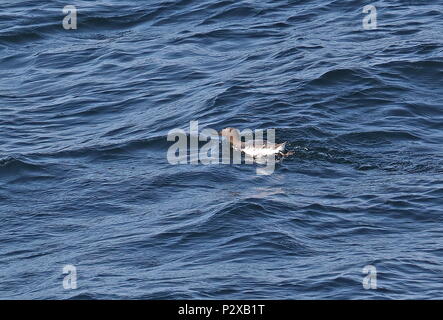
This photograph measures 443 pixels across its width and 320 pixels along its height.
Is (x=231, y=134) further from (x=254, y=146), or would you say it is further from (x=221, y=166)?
(x=221, y=166)

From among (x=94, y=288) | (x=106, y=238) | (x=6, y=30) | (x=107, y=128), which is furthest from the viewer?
(x=6, y=30)

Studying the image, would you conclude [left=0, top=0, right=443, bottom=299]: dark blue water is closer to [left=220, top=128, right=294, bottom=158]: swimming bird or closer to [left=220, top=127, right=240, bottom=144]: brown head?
[left=220, top=128, right=294, bottom=158]: swimming bird

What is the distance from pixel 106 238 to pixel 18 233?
5.00ft

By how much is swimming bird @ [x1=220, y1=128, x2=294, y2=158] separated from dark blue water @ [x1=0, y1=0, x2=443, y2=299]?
0.84 ft

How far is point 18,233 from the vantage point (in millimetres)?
16625

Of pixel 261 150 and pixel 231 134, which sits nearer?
pixel 261 150

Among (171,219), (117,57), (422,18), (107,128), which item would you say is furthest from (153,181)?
(422,18)

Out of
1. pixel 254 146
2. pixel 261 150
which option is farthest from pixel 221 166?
pixel 261 150

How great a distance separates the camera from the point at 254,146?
61.1 ft

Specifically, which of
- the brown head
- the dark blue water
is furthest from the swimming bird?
the dark blue water

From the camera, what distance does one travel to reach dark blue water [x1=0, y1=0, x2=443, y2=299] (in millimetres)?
14602

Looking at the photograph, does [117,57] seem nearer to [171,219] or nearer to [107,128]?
[107,128]

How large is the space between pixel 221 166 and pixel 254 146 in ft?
2.11

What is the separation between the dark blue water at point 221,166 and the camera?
47.9ft
